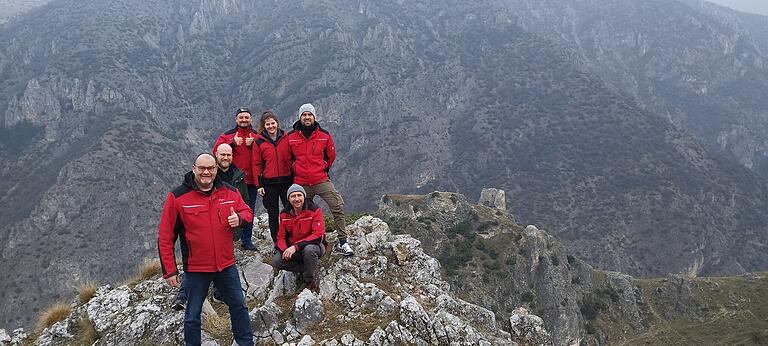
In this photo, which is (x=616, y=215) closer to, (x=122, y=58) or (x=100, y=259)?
(x=100, y=259)

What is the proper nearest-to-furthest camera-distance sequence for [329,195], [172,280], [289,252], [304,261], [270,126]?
[172,280] → [289,252] → [304,261] → [329,195] → [270,126]

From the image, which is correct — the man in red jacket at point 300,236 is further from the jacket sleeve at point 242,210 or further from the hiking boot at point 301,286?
the jacket sleeve at point 242,210

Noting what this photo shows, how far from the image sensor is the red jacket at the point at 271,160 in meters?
9.56

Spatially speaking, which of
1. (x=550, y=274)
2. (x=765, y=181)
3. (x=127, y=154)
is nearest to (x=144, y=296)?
(x=550, y=274)

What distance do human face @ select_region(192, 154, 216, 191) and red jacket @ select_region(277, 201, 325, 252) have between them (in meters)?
2.42

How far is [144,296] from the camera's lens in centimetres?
953

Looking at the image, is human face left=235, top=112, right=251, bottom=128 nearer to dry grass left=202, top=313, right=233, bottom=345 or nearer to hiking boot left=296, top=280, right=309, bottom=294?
hiking boot left=296, top=280, right=309, bottom=294

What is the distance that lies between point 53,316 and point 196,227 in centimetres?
624

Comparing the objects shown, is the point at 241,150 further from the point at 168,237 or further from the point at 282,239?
the point at 168,237

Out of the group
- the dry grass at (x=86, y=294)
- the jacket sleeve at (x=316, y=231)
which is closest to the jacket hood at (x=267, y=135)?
the jacket sleeve at (x=316, y=231)

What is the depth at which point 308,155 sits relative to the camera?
30.7 ft

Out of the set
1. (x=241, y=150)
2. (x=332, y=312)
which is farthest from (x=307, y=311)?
(x=241, y=150)

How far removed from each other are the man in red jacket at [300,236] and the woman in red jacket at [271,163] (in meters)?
1.04

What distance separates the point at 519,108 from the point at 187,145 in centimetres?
11830
